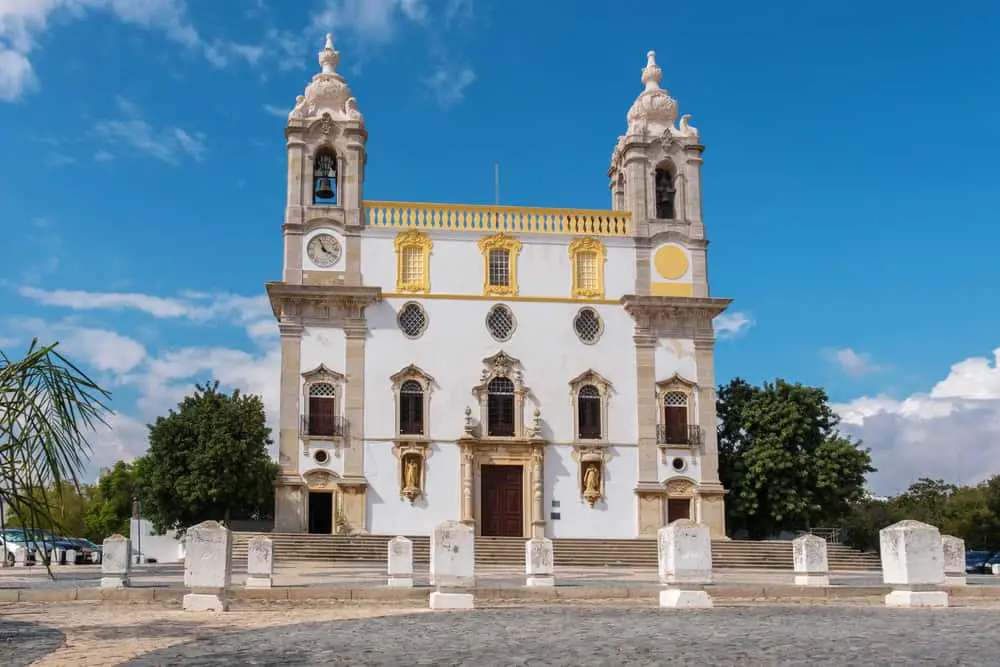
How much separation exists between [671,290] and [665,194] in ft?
11.8

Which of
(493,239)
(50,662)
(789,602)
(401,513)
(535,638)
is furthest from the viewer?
(493,239)

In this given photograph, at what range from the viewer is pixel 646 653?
9.13 metres

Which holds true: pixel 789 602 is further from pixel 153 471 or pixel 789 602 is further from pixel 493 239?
pixel 153 471

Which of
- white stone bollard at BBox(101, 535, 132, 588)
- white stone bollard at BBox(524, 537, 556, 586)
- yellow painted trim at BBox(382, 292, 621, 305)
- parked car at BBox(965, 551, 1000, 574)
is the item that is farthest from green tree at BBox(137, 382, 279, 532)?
parked car at BBox(965, 551, 1000, 574)

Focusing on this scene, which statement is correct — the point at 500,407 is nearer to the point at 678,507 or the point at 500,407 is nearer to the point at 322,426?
the point at 322,426

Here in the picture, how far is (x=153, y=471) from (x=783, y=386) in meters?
20.1

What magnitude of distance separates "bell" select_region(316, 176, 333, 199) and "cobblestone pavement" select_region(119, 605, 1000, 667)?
22793 mm

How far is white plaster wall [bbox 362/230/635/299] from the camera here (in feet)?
111

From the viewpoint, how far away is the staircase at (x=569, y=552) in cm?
2970

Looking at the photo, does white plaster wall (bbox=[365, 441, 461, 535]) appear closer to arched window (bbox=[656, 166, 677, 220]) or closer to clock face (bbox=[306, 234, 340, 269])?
clock face (bbox=[306, 234, 340, 269])

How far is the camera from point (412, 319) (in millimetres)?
33906

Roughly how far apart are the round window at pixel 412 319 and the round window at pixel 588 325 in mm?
4839

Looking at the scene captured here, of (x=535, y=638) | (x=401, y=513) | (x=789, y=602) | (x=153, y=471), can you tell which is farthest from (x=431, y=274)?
(x=535, y=638)

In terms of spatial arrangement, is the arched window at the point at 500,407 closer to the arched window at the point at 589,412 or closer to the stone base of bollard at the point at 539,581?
the arched window at the point at 589,412
